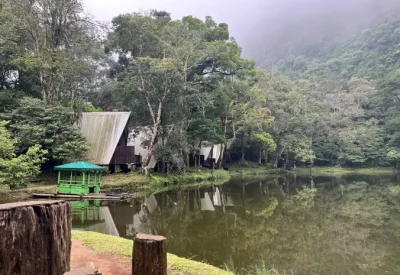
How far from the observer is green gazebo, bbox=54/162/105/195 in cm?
1598

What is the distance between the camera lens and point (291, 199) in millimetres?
18000

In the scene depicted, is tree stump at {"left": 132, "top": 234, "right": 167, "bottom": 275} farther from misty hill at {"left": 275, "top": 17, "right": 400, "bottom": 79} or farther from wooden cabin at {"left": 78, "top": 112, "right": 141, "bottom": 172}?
misty hill at {"left": 275, "top": 17, "right": 400, "bottom": 79}

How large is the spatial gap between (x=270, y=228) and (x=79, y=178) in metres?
10.1

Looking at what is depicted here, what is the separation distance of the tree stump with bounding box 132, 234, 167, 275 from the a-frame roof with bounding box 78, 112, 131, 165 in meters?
17.4

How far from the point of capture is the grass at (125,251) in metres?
5.47

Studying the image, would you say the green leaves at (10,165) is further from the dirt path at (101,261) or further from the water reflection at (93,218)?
the dirt path at (101,261)

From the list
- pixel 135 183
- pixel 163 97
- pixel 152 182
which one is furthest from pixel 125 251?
pixel 163 97

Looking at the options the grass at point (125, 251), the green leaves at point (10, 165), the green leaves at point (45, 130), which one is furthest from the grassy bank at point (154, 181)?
the grass at point (125, 251)

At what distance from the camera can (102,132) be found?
21.7m

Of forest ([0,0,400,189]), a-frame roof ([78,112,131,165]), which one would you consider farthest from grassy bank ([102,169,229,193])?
a-frame roof ([78,112,131,165])

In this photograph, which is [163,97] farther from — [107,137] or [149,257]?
[149,257]

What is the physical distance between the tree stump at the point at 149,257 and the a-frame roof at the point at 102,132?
17403mm

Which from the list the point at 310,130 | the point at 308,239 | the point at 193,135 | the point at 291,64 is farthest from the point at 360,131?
the point at 291,64

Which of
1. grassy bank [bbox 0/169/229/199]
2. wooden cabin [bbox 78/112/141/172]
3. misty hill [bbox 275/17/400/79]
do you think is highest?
misty hill [bbox 275/17/400/79]
